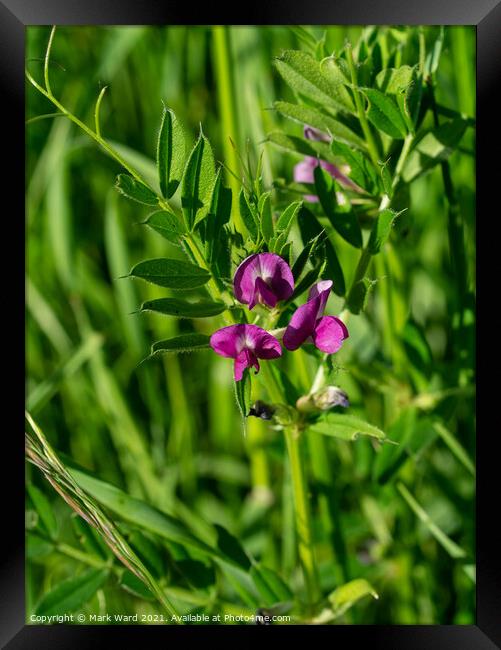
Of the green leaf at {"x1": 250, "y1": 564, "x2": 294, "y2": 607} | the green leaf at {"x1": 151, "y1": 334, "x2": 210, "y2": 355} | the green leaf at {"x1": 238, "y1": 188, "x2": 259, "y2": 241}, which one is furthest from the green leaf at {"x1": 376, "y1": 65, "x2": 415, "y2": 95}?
the green leaf at {"x1": 250, "y1": 564, "x2": 294, "y2": 607}

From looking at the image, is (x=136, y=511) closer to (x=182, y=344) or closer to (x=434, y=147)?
(x=182, y=344)

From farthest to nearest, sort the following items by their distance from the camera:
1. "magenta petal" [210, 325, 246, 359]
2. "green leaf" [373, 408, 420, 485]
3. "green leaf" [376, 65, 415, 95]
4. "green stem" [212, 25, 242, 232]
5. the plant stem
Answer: "green stem" [212, 25, 242, 232], "green leaf" [373, 408, 420, 485], the plant stem, "green leaf" [376, 65, 415, 95], "magenta petal" [210, 325, 246, 359]

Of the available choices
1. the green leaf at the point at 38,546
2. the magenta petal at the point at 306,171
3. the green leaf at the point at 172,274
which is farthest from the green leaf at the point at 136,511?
the magenta petal at the point at 306,171

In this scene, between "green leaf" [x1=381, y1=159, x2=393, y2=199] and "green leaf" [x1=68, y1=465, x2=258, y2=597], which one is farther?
"green leaf" [x1=68, y1=465, x2=258, y2=597]

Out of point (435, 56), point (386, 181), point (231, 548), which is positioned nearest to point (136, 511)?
point (231, 548)

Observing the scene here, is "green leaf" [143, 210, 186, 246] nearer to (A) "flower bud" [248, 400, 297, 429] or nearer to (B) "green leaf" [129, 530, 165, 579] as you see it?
(A) "flower bud" [248, 400, 297, 429]

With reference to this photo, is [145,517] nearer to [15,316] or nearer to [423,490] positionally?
[15,316]

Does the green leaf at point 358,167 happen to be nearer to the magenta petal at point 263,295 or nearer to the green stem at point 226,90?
the magenta petal at point 263,295

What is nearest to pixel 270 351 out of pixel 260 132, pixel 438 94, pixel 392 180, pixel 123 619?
pixel 392 180
